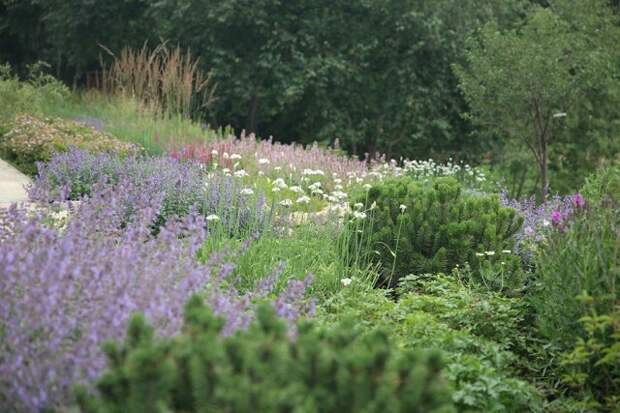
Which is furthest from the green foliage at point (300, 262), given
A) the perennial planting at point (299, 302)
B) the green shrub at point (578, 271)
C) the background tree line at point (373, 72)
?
the background tree line at point (373, 72)

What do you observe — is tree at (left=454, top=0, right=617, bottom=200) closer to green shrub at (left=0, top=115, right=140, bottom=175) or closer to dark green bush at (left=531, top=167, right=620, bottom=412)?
green shrub at (left=0, top=115, right=140, bottom=175)

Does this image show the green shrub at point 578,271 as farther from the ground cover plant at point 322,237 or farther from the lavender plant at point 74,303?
the lavender plant at point 74,303

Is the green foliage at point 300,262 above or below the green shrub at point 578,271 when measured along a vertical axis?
below

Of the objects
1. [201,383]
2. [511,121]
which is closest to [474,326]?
[201,383]

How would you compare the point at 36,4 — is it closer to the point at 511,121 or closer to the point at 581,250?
the point at 511,121

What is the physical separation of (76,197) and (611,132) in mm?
10865

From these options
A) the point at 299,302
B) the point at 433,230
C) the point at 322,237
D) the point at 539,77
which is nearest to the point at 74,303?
the point at 299,302

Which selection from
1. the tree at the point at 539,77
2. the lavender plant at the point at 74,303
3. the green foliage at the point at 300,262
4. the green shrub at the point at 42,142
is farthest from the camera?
the tree at the point at 539,77

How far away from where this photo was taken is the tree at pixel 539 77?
12188 mm

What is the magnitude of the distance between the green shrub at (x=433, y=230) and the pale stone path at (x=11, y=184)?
3.21 metres

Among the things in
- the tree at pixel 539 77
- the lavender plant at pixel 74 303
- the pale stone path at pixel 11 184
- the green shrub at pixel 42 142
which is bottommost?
the pale stone path at pixel 11 184

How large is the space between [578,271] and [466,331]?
0.63 metres

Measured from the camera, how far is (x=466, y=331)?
392 cm

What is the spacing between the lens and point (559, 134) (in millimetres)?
14367
